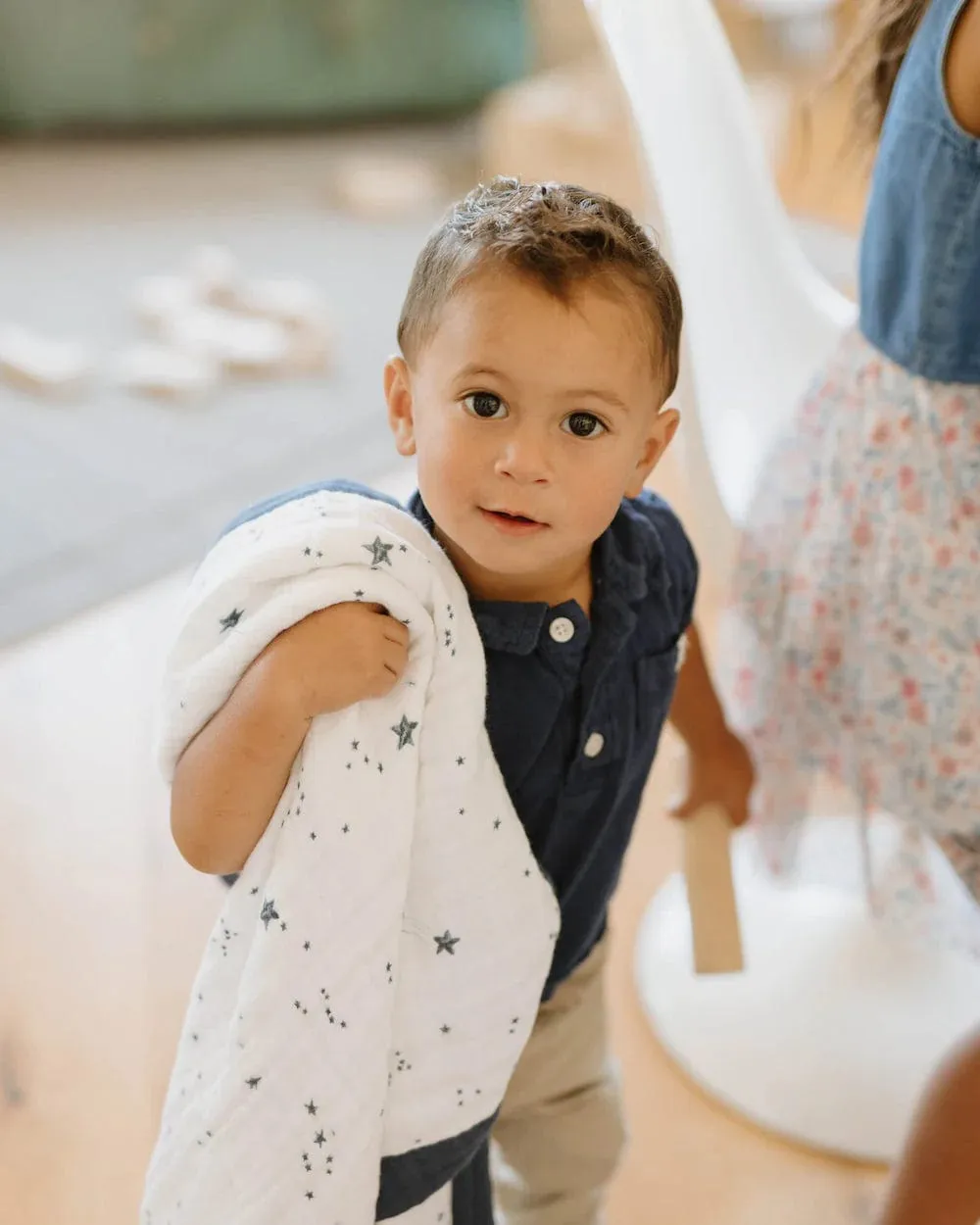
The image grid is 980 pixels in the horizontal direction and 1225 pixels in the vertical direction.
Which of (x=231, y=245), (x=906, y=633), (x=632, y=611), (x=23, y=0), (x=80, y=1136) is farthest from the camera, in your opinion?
(x=23, y=0)

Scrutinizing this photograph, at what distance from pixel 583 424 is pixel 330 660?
15 centimetres

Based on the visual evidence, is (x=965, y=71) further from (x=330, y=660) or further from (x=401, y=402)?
(x=330, y=660)

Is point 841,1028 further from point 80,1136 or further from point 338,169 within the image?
point 338,169

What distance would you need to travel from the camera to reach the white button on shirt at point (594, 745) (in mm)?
710

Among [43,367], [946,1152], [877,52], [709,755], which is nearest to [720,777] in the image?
[709,755]

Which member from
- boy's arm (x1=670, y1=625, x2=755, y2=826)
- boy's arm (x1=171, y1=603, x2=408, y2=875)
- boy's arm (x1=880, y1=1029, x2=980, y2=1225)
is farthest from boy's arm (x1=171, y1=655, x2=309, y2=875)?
boy's arm (x1=880, y1=1029, x2=980, y2=1225)

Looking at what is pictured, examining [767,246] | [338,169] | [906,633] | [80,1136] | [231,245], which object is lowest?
[80,1136]

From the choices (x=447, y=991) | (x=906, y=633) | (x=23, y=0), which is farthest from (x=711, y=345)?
(x=23, y=0)

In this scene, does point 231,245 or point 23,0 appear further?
point 23,0

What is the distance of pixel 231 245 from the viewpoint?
2496 millimetres

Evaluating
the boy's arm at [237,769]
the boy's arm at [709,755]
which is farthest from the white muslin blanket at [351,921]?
the boy's arm at [709,755]

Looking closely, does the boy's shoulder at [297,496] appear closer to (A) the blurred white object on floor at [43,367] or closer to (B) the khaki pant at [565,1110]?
(B) the khaki pant at [565,1110]

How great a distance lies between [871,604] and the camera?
85 cm

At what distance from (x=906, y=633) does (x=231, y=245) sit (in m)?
1.92
